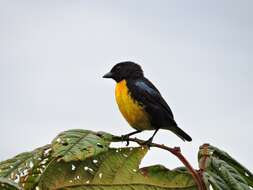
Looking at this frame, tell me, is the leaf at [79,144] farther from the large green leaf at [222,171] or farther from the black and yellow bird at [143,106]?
the black and yellow bird at [143,106]

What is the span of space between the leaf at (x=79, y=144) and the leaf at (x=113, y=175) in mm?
74

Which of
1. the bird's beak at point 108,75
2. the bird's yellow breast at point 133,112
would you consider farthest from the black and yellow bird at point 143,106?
the bird's beak at point 108,75

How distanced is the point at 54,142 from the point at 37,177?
157mm

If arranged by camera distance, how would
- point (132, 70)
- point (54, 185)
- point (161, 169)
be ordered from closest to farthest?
point (54, 185)
point (161, 169)
point (132, 70)

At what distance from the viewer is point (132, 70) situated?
21.2 ft

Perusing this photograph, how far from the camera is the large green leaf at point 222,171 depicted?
224 centimetres

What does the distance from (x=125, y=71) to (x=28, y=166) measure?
4.17m

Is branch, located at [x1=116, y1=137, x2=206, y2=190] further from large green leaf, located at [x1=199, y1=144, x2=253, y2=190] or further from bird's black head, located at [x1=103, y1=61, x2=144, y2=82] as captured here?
bird's black head, located at [x1=103, y1=61, x2=144, y2=82]

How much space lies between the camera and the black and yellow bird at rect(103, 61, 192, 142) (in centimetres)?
573

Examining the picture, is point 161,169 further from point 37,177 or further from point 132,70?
point 132,70

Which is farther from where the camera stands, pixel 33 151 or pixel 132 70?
pixel 132 70

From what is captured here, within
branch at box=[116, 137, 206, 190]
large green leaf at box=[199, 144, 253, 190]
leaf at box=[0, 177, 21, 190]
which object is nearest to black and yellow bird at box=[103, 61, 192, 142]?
large green leaf at box=[199, 144, 253, 190]

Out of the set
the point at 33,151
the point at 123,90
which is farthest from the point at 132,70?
the point at 33,151

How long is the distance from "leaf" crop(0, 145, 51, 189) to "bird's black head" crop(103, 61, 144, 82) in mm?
3940
